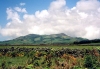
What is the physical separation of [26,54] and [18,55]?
1553mm

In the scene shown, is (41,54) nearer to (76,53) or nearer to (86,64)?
(76,53)

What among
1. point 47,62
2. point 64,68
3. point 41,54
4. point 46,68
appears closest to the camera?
point 64,68

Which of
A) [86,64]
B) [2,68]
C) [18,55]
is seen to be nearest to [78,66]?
Answer: [86,64]

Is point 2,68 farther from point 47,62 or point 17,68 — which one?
point 47,62

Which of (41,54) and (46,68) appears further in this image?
(41,54)

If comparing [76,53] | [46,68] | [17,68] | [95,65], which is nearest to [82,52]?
[76,53]

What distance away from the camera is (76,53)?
3625 cm

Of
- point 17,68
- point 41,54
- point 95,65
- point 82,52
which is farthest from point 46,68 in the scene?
point 82,52

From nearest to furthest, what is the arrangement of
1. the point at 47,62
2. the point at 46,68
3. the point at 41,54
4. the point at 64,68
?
the point at 64,68, the point at 46,68, the point at 47,62, the point at 41,54

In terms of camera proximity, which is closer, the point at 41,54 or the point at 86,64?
the point at 86,64

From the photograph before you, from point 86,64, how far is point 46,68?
4.97m

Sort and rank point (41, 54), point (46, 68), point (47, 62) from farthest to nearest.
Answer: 1. point (41, 54)
2. point (47, 62)
3. point (46, 68)

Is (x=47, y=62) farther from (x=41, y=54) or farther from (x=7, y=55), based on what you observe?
(x=7, y=55)

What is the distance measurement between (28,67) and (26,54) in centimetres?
1358
